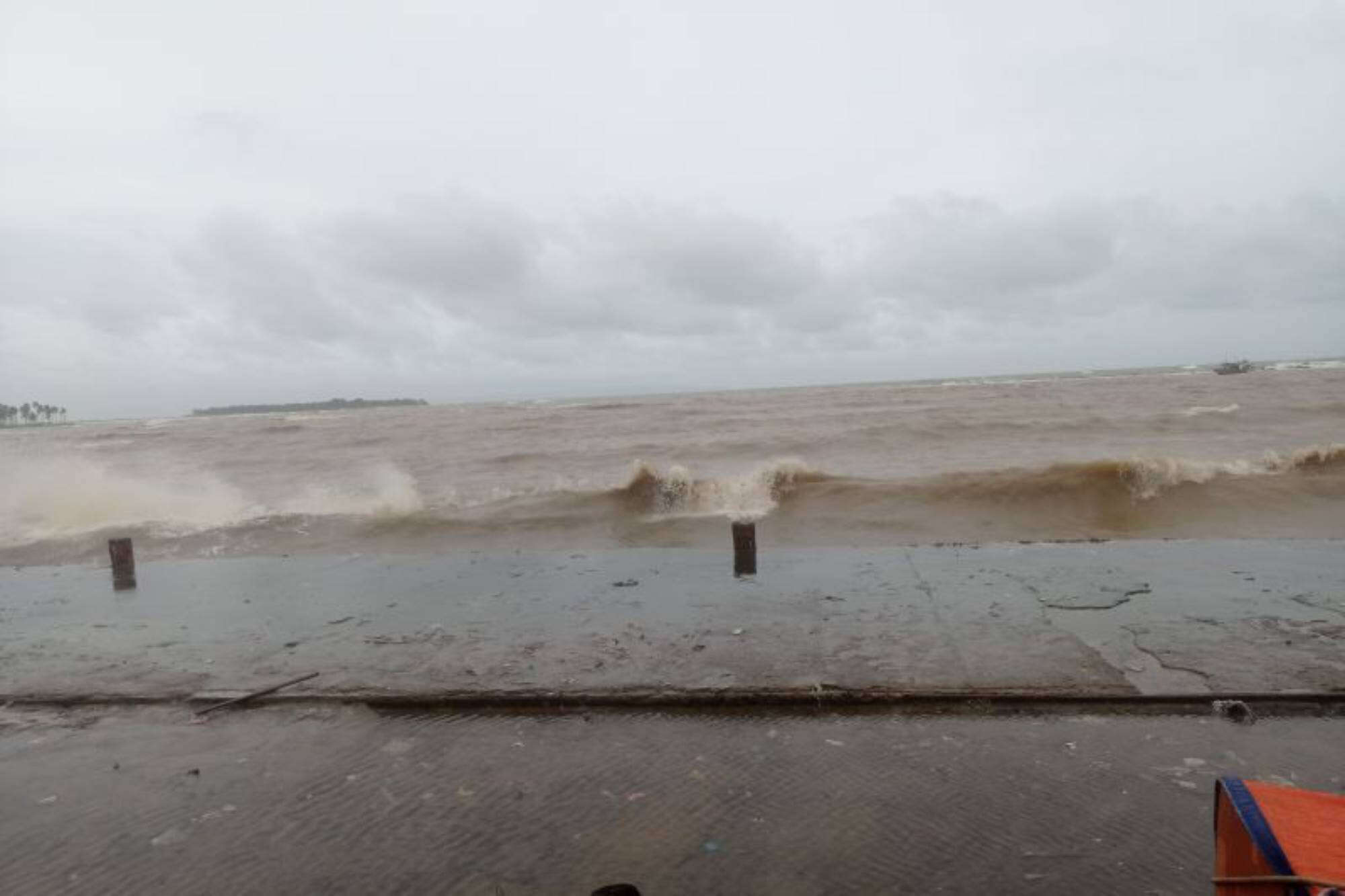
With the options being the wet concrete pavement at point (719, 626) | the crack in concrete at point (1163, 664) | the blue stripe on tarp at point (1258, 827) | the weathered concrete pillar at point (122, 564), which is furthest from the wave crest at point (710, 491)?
the blue stripe on tarp at point (1258, 827)

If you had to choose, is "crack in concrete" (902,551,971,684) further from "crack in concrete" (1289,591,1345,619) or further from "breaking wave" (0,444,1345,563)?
"crack in concrete" (1289,591,1345,619)

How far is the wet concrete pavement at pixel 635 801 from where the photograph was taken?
3.27m

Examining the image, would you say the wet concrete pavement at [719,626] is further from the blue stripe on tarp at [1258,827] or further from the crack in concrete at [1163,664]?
the blue stripe on tarp at [1258,827]

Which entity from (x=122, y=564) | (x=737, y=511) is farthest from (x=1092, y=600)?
(x=122, y=564)

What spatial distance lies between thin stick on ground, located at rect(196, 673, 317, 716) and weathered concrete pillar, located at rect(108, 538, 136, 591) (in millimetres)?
5307

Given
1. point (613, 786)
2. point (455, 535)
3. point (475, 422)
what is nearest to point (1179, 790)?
point (613, 786)

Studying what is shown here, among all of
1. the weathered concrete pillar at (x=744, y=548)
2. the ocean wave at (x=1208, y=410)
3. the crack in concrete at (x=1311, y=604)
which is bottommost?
the crack in concrete at (x=1311, y=604)

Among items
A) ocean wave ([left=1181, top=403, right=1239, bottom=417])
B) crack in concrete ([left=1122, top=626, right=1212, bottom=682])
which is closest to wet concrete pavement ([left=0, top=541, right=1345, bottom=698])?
crack in concrete ([left=1122, top=626, right=1212, bottom=682])

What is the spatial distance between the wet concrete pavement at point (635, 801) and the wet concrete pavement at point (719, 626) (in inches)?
18.6

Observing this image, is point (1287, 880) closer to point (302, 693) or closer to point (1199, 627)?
point (1199, 627)

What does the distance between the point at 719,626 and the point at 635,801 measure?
2872 millimetres

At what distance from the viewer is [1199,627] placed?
603 centimetres

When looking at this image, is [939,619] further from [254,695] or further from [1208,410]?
[1208,410]

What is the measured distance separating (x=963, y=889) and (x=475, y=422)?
Result: 44355 millimetres
